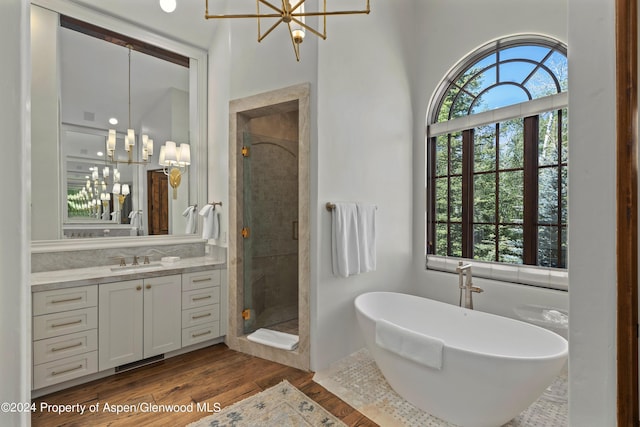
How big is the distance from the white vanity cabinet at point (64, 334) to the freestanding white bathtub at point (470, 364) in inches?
79.0

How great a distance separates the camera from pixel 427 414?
1.92m

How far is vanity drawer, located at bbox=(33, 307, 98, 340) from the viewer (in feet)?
6.63

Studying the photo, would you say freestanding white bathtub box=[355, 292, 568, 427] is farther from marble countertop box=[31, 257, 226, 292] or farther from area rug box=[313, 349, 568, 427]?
marble countertop box=[31, 257, 226, 292]

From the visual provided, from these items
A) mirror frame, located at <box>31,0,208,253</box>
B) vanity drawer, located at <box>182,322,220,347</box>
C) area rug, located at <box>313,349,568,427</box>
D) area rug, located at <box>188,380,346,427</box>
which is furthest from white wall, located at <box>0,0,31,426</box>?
mirror frame, located at <box>31,0,208,253</box>

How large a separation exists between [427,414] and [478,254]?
163cm

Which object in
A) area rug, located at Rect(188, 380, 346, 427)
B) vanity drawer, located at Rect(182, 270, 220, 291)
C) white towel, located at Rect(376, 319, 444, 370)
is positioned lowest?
area rug, located at Rect(188, 380, 346, 427)

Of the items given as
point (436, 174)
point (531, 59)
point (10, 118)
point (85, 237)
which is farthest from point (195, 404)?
point (531, 59)

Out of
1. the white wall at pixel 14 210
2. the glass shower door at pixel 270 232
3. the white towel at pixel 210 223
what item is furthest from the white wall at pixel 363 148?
the white wall at pixel 14 210

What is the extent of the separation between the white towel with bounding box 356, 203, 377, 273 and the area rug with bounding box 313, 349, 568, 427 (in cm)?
83

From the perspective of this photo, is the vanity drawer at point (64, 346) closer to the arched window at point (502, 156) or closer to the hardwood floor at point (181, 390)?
the hardwood floor at point (181, 390)

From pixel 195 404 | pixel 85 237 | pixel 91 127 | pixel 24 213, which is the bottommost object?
pixel 195 404

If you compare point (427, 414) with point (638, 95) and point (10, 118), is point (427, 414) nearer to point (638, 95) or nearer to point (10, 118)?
point (638, 95)

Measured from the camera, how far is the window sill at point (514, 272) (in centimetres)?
243

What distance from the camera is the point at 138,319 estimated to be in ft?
7.97
